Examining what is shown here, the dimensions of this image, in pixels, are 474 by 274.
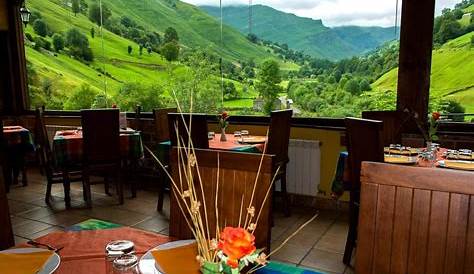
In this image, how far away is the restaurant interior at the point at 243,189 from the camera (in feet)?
3.64

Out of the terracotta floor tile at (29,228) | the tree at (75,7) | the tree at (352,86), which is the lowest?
the terracotta floor tile at (29,228)

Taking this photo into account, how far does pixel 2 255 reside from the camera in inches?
45.9

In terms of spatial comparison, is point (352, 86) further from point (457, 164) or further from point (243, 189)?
point (243, 189)

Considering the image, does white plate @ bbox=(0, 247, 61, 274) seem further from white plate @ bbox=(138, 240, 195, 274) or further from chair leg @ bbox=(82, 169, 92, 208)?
chair leg @ bbox=(82, 169, 92, 208)

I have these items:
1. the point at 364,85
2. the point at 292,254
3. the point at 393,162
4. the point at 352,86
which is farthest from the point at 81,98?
the point at 393,162

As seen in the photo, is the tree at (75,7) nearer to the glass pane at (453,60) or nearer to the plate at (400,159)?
the glass pane at (453,60)

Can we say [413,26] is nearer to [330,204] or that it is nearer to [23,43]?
[330,204]

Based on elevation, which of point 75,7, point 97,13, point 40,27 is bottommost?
point 40,27

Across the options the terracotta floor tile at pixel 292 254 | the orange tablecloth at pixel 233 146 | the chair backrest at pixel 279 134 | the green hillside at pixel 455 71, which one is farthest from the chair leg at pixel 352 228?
the green hillside at pixel 455 71

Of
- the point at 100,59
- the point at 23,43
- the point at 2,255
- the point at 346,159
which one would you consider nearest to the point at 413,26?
the point at 346,159

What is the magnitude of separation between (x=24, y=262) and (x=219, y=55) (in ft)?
13.0

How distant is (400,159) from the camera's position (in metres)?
2.62

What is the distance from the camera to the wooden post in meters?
3.50

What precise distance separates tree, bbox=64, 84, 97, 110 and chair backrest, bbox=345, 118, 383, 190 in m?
4.31
